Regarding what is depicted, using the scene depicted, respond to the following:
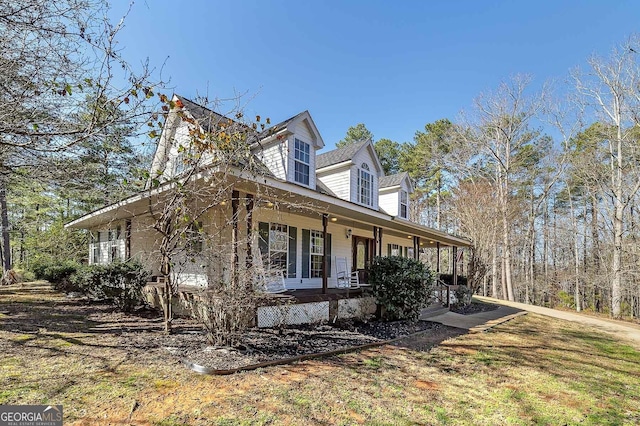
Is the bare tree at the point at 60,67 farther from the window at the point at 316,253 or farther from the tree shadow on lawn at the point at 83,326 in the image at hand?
the window at the point at 316,253

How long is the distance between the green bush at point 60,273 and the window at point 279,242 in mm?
8037

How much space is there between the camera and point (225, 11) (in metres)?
7.77

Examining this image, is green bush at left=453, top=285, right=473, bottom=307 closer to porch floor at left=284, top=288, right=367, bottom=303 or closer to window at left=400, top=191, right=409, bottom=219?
window at left=400, top=191, right=409, bottom=219

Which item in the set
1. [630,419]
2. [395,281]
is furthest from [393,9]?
[630,419]

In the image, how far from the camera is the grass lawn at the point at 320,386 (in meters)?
3.48

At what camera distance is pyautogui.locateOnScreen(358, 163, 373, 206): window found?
43.3 ft

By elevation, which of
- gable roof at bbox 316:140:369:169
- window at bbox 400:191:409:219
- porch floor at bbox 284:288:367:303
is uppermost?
gable roof at bbox 316:140:369:169

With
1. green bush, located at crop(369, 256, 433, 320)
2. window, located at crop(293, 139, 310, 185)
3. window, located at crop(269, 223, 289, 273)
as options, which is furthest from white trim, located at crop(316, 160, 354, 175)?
green bush, located at crop(369, 256, 433, 320)

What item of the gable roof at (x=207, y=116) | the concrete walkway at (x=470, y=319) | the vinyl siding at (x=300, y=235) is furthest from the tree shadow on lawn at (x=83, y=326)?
the concrete walkway at (x=470, y=319)

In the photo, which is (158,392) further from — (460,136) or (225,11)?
(460,136)

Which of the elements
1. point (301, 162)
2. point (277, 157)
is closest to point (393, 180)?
point (301, 162)

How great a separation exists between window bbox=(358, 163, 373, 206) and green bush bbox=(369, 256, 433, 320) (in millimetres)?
4303

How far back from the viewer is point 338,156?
13.4 m

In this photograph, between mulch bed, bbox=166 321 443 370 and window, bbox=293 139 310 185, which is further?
window, bbox=293 139 310 185
